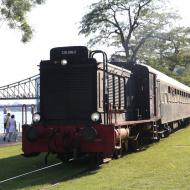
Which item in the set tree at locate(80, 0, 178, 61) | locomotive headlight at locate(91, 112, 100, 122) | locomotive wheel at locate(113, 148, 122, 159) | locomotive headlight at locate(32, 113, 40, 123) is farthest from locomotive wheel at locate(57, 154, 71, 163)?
tree at locate(80, 0, 178, 61)

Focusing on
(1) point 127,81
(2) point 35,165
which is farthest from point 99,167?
(1) point 127,81

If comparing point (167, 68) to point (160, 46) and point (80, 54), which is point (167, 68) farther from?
point (80, 54)

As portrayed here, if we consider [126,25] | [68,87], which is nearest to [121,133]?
[68,87]

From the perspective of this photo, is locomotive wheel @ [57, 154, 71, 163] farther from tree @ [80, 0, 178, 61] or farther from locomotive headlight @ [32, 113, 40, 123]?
tree @ [80, 0, 178, 61]

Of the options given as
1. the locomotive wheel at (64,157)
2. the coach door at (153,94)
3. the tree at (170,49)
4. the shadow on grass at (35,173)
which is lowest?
the shadow on grass at (35,173)

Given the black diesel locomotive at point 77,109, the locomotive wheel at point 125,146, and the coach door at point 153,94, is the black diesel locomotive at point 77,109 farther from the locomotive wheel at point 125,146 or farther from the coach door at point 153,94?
the coach door at point 153,94

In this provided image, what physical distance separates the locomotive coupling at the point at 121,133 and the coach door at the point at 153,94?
11.9 feet

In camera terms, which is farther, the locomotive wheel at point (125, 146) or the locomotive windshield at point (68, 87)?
the locomotive wheel at point (125, 146)

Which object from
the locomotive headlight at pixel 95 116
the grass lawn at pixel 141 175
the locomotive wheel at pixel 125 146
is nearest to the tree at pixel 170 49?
the locomotive wheel at pixel 125 146

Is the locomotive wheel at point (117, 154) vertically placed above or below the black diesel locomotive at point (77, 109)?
below

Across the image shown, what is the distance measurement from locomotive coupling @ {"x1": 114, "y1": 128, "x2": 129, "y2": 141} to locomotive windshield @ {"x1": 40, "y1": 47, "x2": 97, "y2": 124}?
34.6 inches

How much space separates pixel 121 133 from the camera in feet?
47.4

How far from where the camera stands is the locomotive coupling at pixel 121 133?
1380 centimetres

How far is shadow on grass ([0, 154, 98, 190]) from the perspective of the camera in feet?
36.1
